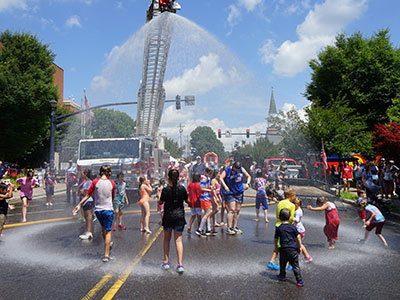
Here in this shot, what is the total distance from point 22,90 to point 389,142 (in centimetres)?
2696

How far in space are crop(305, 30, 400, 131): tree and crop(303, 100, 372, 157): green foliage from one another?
2.50 m

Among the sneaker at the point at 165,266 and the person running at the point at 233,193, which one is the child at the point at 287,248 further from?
the person running at the point at 233,193

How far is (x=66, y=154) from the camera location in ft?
142

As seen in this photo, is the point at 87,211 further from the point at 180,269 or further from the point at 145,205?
the point at 180,269

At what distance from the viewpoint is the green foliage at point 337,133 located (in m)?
25.5

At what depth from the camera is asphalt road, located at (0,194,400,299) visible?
4617 millimetres

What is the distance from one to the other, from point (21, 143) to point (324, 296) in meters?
31.9

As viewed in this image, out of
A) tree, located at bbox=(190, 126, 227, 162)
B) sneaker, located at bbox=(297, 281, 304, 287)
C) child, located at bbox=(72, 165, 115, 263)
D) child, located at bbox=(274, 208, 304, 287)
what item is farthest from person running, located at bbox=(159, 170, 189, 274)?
tree, located at bbox=(190, 126, 227, 162)

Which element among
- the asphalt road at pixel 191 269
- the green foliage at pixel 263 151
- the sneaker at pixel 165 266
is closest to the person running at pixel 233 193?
the asphalt road at pixel 191 269

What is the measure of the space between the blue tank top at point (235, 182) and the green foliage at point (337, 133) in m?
18.3

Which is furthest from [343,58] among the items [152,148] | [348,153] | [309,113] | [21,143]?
[21,143]

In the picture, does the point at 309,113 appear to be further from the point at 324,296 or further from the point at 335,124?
the point at 324,296

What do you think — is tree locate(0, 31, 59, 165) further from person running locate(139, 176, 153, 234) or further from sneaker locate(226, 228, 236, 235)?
sneaker locate(226, 228, 236, 235)

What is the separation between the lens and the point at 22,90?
29188mm
